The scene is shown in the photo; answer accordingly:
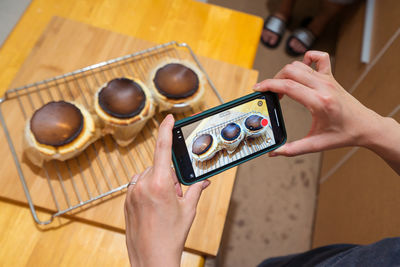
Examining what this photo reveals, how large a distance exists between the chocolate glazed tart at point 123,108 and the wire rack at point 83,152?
5 centimetres

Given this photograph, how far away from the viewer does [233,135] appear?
570mm

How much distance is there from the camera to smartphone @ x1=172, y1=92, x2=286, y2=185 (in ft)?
1.83

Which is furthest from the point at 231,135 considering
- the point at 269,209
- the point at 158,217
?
the point at 269,209

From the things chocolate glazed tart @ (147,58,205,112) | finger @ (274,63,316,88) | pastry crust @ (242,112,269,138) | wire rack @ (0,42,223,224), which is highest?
finger @ (274,63,316,88)

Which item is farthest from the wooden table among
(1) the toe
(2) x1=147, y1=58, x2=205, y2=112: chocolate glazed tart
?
(1) the toe

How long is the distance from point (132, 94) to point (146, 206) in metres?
0.40

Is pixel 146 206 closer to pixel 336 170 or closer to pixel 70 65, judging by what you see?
pixel 70 65

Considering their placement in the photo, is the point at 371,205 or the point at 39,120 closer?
the point at 39,120

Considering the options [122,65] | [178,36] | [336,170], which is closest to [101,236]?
[122,65]

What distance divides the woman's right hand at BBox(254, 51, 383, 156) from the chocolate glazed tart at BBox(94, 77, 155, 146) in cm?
35

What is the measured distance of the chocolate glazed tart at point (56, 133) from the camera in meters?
0.66

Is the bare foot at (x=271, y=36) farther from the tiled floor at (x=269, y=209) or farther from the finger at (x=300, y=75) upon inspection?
the finger at (x=300, y=75)

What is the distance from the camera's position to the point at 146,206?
0.42 meters

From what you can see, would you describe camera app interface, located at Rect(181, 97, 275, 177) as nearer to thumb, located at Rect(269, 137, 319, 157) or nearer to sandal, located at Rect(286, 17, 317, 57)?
thumb, located at Rect(269, 137, 319, 157)
